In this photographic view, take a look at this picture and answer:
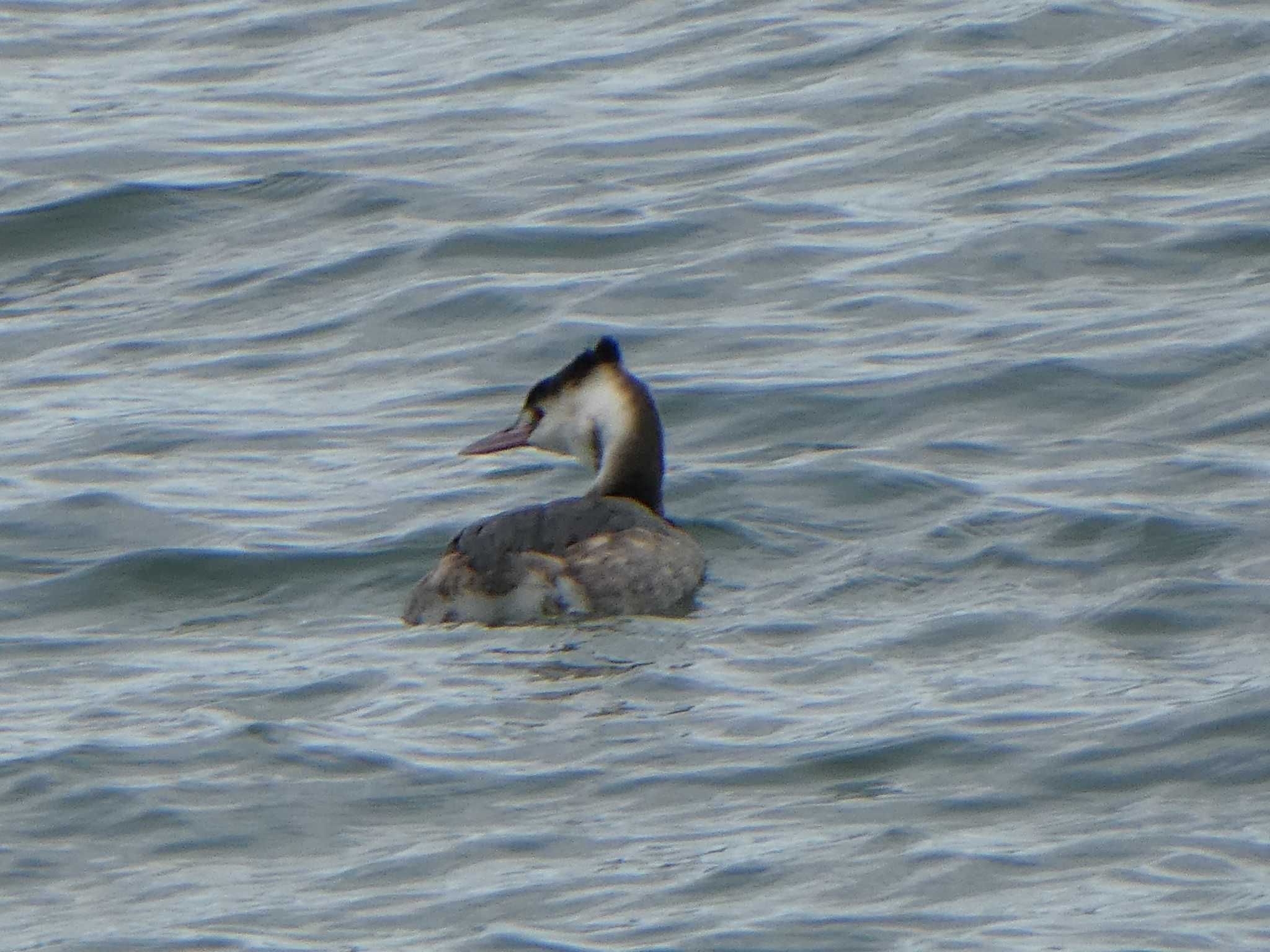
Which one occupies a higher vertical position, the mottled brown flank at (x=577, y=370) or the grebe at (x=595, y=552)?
the mottled brown flank at (x=577, y=370)

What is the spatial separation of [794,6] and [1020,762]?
10481mm

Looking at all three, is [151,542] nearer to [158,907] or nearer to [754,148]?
[158,907]

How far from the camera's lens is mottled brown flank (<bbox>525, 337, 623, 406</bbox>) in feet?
27.7

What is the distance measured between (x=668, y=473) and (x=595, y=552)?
1.49 meters

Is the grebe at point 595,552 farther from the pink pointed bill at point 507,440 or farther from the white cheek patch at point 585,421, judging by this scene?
the pink pointed bill at point 507,440

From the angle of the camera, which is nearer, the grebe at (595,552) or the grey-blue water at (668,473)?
the grey-blue water at (668,473)

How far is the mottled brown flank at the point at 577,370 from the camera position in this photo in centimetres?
843

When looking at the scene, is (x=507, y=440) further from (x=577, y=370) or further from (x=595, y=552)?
(x=595, y=552)

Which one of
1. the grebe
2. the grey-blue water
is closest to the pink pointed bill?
the grey-blue water

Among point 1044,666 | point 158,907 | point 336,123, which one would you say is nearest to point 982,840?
point 1044,666

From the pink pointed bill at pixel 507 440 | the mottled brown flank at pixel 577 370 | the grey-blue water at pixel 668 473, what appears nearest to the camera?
the grey-blue water at pixel 668 473

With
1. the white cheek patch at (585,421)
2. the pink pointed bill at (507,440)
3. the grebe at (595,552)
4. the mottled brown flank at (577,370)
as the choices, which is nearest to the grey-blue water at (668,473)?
the grebe at (595,552)

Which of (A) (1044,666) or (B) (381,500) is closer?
(A) (1044,666)

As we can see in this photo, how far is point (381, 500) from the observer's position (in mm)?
8836
